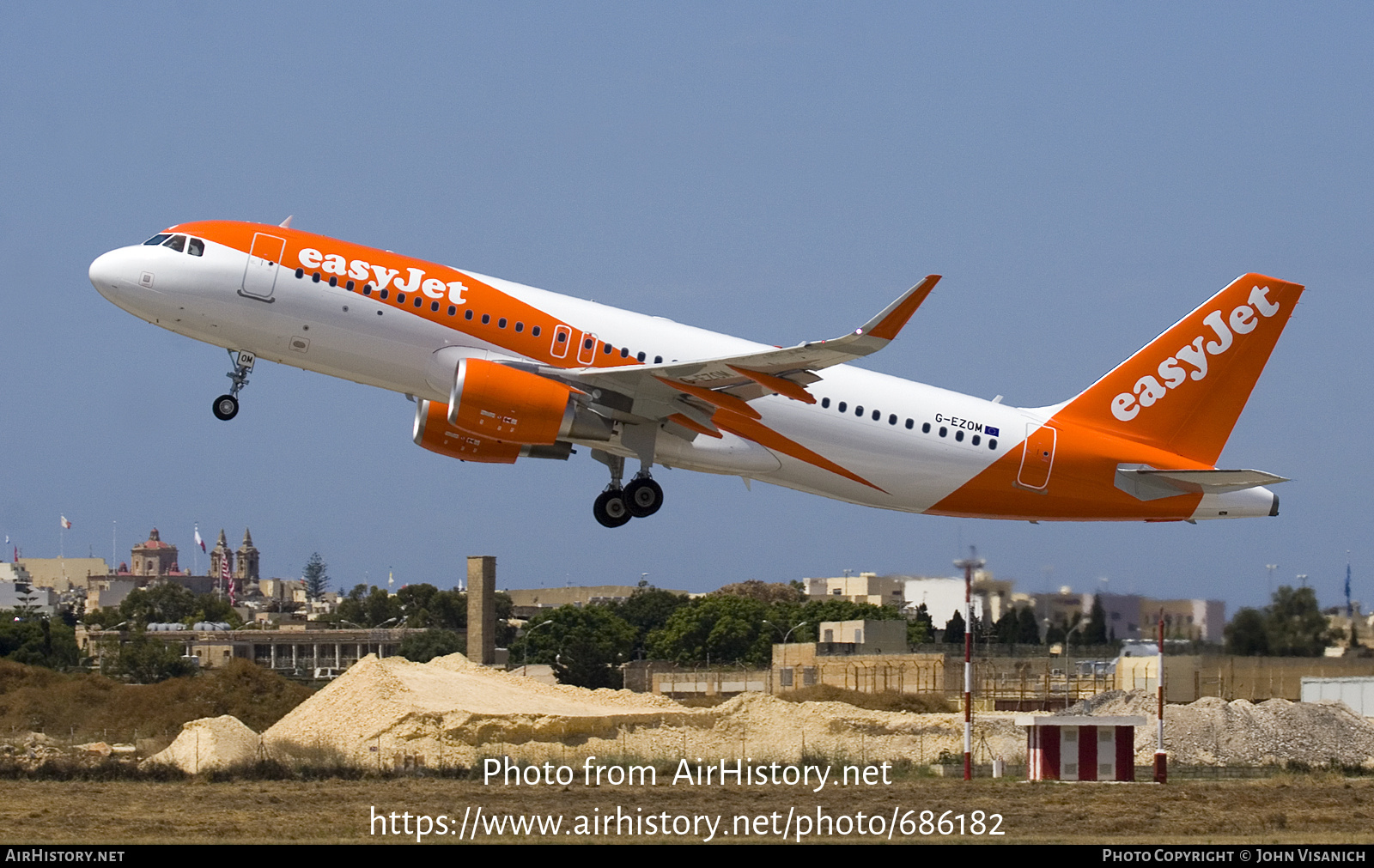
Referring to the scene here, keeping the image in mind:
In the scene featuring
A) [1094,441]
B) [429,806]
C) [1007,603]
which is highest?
[1094,441]

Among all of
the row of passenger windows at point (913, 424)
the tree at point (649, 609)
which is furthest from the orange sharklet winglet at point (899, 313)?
the tree at point (649, 609)

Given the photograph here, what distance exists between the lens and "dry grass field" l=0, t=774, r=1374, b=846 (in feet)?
90.8

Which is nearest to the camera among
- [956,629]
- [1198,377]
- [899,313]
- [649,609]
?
[899,313]

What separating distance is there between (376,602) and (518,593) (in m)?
40.3

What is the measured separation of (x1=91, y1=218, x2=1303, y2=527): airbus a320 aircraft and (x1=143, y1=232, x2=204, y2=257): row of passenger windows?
1.9 inches

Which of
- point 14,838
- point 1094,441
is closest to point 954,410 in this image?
point 1094,441

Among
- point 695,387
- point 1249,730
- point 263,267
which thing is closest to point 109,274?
point 263,267

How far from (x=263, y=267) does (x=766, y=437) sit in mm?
10502

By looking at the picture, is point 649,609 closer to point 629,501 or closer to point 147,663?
point 147,663

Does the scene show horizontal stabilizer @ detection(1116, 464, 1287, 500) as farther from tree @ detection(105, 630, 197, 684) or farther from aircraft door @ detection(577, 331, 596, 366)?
tree @ detection(105, 630, 197, 684)

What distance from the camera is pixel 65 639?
84.6 m

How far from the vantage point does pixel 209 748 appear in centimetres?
3978

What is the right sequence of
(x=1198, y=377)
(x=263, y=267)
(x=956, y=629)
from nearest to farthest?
(x=263, y=267), (x=1198, y=377), (x=956, y=629)
